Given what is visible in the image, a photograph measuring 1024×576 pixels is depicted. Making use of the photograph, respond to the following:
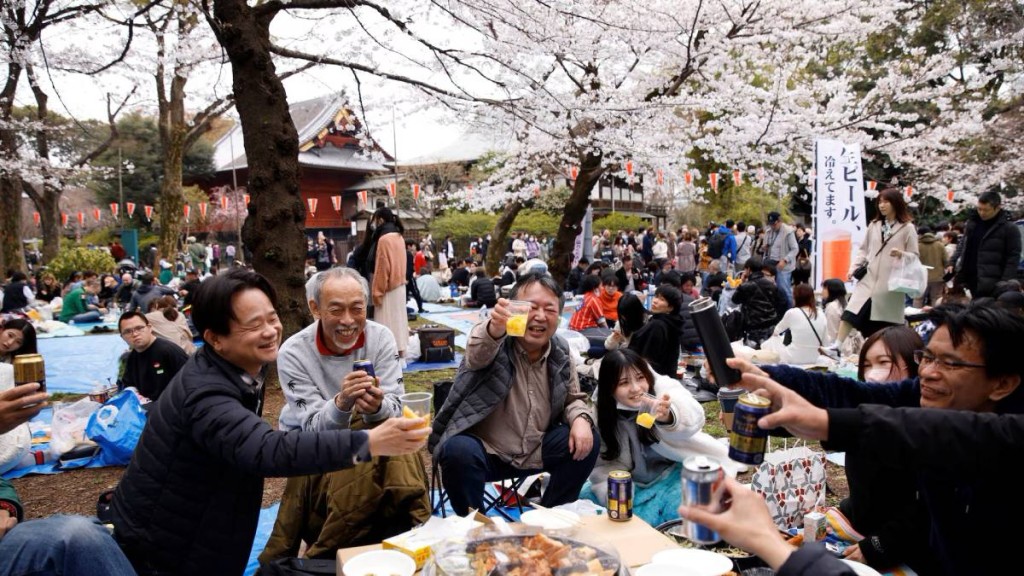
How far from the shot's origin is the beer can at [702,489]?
1615 mm

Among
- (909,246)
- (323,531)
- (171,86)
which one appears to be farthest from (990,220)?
(171,86)

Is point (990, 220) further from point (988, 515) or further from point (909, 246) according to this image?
point (988, 515)

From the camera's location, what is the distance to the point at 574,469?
3654 mm

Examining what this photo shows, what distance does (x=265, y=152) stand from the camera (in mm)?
6820

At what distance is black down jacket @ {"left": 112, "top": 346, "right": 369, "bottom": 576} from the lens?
2.16m

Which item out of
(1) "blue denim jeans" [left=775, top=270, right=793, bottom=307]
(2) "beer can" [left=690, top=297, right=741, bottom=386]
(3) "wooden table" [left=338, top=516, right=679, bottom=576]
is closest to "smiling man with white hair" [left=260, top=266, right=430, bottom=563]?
(3) "wooden table" [left=338, top=516, right=679, bottom=576]

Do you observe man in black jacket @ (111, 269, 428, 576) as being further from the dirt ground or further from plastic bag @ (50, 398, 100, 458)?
Answer: plastic bag @ (50, 398, 100, 458)

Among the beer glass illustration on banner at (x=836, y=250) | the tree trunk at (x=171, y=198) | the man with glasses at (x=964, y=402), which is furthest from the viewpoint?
the tree trunk at (x=171, y=198)

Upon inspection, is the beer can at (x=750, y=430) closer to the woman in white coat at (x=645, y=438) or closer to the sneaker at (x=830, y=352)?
the woman in white coat at (x=645, y=438)

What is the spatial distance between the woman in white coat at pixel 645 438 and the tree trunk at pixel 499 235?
11.6m

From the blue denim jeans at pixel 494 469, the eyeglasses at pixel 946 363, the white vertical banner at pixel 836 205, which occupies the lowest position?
the blue denim jeans at pixel 494 469

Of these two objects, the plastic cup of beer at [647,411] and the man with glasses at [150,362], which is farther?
the man with glasses at [150,362]

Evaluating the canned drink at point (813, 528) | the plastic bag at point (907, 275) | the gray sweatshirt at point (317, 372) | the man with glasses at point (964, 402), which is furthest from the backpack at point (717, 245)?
the man with glasses at point (964, 402)

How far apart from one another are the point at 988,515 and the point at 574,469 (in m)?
2.04
